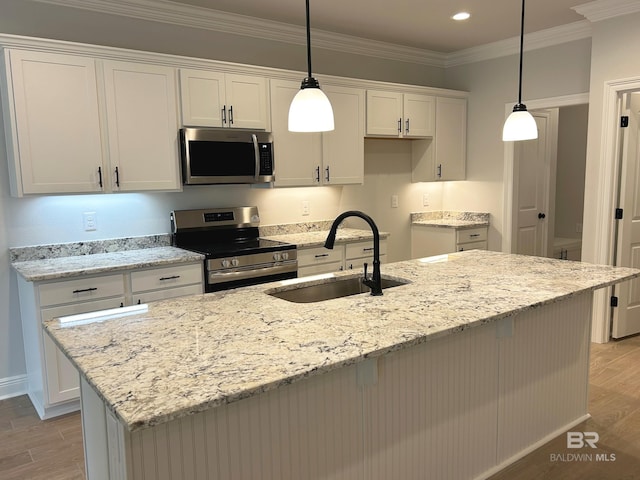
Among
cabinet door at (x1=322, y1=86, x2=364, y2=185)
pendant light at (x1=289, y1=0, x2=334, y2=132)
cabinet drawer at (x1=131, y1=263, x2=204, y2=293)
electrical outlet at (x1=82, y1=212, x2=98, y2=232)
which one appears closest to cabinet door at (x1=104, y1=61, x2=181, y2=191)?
electrical outlet at (x1=82, y1=212, x2=98, y2=232)

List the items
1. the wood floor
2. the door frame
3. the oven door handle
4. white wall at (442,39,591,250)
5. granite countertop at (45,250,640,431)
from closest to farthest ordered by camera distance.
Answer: granite countertop at (45,250,640,431)
the wood floor
the oven door handle
white wall at (442,39,591,250)
the door frame

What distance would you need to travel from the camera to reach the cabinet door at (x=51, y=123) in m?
2.93

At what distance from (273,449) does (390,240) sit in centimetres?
385

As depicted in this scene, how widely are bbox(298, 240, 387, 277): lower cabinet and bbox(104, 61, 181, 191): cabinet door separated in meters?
1.14

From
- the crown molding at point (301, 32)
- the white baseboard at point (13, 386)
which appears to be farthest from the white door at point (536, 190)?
the white baseboard at point (13, 386)

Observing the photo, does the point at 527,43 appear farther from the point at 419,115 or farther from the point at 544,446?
the point at 544,446

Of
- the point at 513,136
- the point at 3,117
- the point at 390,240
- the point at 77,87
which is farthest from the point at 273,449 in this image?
the point at 390,240

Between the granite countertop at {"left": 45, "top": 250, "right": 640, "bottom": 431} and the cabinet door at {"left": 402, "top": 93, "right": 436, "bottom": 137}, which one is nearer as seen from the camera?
the granite countertop at {"left": 45, "top": 250, "right": 640, "bottom": 431}

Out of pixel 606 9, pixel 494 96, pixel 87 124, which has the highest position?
pixel 606 9

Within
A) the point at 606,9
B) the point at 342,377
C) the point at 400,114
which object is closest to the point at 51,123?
the point at 342,377

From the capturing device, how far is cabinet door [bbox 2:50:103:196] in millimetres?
2928

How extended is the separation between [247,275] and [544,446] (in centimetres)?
212

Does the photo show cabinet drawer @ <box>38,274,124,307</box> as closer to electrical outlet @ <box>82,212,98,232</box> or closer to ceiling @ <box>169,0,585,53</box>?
electrical outlet @ <box>82,212,98,232</box>

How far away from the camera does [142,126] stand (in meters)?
3.35
